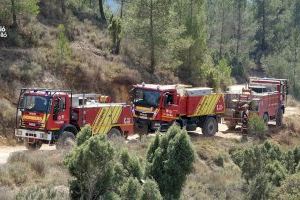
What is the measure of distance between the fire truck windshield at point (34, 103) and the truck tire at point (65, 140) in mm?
1229

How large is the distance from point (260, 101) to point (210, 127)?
3.57 metres

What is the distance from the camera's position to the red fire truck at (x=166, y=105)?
84.0 feet

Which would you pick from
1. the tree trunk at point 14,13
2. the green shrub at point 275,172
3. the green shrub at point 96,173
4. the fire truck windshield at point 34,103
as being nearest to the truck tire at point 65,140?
the fire truck windshield at point 34,103

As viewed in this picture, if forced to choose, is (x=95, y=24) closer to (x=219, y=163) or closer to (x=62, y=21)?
(x=62, y=21)

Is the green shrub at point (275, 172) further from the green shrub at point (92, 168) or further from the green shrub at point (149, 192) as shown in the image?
the green shrub at point (92, 168)

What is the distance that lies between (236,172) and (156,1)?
16.3m

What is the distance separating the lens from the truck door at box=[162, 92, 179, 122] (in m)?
25.6

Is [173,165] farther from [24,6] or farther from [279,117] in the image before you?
[279,117]

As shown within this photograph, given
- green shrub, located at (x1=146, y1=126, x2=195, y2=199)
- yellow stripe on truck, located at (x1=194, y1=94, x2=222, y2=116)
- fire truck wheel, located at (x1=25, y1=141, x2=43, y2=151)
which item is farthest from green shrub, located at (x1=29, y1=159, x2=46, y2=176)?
yellow stripe on truck, located at (x1=194, y1=94, x2=222, y2=116)

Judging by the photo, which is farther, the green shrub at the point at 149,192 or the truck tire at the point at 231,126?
the truck tire at the point at 231,126

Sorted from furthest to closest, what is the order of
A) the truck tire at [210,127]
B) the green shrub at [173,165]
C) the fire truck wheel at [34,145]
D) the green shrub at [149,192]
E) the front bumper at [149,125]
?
the truck tire at [210,127], the front bumper at [149,125], the fire truck wheel at [34,145], the green shrub at [173,165], the green shrub at [149,192]

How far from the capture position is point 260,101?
3002 centimetres

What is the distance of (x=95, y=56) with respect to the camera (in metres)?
34.6

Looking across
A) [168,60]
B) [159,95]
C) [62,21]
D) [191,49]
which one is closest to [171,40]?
[168,60]
